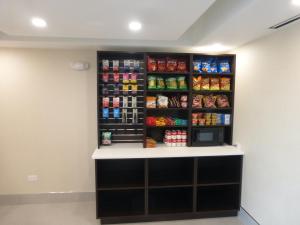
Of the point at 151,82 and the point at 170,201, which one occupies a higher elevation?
the point at 151,82

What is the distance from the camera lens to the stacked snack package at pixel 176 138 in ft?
10.0

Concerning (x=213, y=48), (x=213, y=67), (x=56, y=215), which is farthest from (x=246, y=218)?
(x=56, y=215)

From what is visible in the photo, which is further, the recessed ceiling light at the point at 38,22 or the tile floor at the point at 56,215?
the tile floor at the point at 56,215

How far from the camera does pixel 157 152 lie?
9.08 feet

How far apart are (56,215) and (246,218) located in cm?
242

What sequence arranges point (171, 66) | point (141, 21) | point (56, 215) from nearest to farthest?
point (141, 21)
point (56, 215)
point (171, 66)

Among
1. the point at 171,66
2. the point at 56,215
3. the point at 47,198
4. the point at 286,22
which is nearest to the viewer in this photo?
the point at 286,22

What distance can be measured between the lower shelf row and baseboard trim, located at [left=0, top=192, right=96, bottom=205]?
42 centimetres

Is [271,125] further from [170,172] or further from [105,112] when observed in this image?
[105,112]

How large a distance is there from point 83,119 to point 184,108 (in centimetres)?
144

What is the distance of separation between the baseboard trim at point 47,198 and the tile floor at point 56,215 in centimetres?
6

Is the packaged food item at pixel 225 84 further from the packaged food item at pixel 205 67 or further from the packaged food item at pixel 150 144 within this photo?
the packaged food item at pixel 150 144

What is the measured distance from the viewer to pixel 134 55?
306cm

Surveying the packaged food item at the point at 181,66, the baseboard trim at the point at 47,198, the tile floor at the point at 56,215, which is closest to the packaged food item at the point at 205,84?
the packaged food item at the point at 181,66
